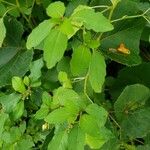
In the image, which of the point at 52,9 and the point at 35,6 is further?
the point at 35,6

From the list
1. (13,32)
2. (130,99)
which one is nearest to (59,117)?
(130,99)

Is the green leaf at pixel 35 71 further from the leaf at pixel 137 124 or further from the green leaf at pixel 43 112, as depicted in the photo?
the leaf at pixel 137 124

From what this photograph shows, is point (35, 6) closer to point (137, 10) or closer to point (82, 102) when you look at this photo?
point (137, 10)

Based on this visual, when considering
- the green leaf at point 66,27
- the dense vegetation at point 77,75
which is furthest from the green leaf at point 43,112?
the green leaf at point 66,27

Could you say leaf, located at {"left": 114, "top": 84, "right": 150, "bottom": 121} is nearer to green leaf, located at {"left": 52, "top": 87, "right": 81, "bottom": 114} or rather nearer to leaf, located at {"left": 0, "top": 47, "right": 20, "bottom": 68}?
green leaf, located at {"left": 52, "top": 87, "right": 81, "bottom": 114}

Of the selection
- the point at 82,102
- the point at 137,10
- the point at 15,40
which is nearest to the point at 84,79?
the point at 82,102

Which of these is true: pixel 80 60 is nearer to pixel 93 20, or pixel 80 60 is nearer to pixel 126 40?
pixel 93 20
